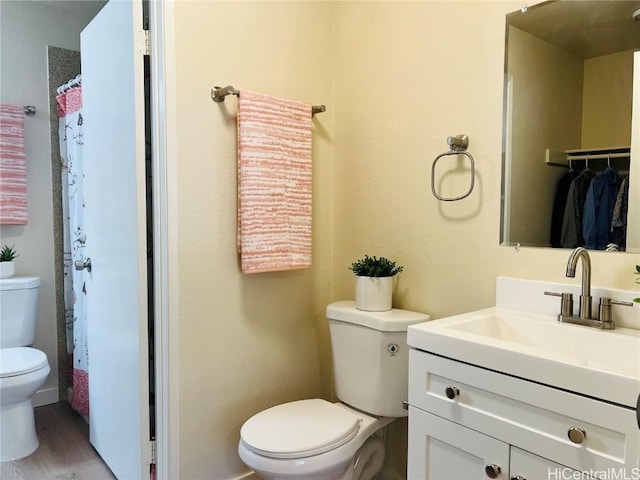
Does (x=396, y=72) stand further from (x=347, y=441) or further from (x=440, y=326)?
(x=347, y=441)

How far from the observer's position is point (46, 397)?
2.81m

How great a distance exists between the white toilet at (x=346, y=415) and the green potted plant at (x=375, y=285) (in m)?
0.04

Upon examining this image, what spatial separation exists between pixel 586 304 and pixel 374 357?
0.71 m

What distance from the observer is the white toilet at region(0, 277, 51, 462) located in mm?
2172

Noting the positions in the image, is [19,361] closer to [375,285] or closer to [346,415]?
[346,415]

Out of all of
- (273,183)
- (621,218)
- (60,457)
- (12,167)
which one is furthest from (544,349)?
(12,167)

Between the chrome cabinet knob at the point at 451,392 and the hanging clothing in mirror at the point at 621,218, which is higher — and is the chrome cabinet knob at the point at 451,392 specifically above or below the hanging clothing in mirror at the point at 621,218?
below

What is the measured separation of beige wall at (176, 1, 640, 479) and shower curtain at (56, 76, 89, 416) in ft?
3.48

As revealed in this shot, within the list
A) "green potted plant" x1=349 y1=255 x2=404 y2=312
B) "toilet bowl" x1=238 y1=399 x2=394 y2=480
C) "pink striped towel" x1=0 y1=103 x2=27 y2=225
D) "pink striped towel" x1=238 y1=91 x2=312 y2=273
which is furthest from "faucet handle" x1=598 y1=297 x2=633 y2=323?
"pink striped towel" x1=0 y1=103 x2=27 y2=225

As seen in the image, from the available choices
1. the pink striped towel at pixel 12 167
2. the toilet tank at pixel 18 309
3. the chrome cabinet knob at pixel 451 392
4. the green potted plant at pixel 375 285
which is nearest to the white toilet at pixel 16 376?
the toilet tank at pixel 18 309

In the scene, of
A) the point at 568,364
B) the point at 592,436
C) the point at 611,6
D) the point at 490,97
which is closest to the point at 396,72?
the point at 490,97

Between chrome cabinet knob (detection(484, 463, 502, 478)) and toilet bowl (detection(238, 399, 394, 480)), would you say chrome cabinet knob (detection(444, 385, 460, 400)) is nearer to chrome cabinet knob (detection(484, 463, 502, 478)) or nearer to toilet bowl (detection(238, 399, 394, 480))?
chrome cabinet knob (detection(484, 463, 502, 478))

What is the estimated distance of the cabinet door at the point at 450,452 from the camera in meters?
1.10

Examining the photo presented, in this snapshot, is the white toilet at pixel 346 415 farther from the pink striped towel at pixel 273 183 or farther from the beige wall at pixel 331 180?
the pink striped towel at pixel 273 183
